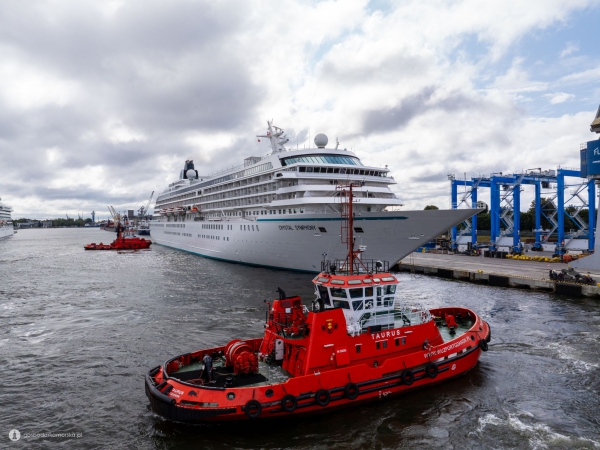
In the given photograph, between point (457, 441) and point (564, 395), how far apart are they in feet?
16.8

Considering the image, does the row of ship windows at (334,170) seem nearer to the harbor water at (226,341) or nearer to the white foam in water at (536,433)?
the harbor water at (226,341)

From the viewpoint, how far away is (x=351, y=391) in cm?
1241

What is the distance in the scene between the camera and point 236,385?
12.3 meters

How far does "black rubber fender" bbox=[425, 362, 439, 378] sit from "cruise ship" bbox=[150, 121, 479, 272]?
9198mm

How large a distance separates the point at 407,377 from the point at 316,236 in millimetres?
20447

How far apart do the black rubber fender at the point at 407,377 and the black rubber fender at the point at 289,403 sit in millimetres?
3870

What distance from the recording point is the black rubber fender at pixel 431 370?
13.8 meters

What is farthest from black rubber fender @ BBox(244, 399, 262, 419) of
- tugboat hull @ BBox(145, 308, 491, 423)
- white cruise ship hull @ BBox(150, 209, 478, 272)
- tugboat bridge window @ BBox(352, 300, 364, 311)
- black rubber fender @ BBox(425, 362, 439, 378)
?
white cruise ship hull @ BBox(150, 209, 478, 272)

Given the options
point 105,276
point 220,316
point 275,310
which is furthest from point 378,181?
point 105,276

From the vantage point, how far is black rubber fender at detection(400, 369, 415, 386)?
13.2 m

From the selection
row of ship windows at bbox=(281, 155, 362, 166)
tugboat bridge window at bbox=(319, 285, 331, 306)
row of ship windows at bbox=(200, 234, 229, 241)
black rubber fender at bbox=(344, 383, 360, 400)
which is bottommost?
black rubber fender at bbox=(344, 383, 360, 400)

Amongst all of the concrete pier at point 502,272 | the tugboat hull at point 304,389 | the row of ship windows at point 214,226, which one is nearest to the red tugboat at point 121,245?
the row of ship windows at point 214,226

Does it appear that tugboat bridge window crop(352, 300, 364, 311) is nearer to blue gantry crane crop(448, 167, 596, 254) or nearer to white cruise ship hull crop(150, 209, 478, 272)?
white cruise ship hull crop(150, 209, 478, 272)

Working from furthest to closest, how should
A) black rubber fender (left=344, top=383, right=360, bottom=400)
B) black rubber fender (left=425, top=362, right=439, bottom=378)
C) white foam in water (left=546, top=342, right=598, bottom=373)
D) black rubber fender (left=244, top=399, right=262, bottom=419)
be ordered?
white foam in water (left=546, top=342, right=598, bottom=373)
black rubber fender (left=425, top=362, right=439, bottom=378)
black rubber fender (left=344, top=383, right=360, bottom=400)
black rubber fender (left=244, top=399, right=262, bottom=419)
